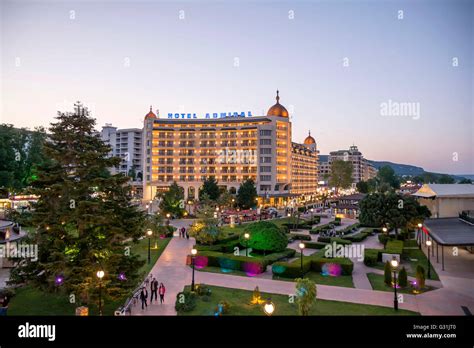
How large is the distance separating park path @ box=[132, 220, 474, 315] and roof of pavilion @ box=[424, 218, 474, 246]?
13.3 feet

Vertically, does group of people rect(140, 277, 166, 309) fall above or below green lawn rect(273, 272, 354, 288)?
above

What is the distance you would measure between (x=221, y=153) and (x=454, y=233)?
72776mm

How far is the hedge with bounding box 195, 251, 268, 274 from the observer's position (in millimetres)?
24078

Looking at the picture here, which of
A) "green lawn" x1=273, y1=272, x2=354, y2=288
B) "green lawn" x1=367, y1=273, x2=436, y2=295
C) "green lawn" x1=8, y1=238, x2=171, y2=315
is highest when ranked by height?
"green lawn" x1=8, y1=238, x2=171, y2=315

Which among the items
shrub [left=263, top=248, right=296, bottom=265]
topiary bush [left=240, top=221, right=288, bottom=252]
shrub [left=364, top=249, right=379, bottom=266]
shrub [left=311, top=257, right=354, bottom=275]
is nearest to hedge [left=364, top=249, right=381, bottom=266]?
shrub [left=364, top=249, right=379, bottom=266]

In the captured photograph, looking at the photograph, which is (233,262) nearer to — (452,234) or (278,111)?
(452,234)

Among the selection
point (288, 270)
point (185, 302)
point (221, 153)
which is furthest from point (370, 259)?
point (221, 153)

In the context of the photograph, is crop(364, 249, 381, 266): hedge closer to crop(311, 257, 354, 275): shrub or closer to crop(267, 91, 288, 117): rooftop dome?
crop(311, 257, 354, 275): shrub

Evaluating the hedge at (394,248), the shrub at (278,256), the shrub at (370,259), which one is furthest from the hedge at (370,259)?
the shrub at (278,256)

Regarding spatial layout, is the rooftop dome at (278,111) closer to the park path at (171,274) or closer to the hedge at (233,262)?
the park path at (171,274)

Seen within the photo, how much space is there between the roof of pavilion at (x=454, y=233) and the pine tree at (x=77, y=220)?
20.8m

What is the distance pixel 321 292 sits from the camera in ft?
64.2
